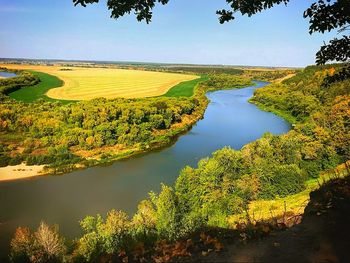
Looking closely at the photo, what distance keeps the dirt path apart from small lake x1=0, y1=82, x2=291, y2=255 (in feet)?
76.5

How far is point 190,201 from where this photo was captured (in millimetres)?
27031

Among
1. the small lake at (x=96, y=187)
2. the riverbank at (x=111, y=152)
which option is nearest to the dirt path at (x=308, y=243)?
the small lake at (x=96, y=187)

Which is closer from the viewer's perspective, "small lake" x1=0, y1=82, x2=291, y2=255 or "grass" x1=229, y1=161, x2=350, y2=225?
"grass" x1=229, y1=161, x2=350, y2=225

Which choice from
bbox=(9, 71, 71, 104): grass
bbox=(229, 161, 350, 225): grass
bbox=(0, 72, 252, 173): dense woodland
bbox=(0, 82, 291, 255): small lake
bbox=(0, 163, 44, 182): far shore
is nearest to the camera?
bbox=(229, 161, 350, 225): grass

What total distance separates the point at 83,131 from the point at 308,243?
50.4 m

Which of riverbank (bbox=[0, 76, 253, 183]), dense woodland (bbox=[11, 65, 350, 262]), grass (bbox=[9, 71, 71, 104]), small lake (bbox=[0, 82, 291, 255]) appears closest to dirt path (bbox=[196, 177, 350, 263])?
dense woodland (bbox=[11, 65, 350, 262])

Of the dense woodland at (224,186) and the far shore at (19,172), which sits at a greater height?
the dense woodland at (224,186)

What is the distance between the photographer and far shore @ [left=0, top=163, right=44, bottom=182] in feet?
134

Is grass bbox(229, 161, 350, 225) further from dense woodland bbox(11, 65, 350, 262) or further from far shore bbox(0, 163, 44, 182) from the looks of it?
far shore bbox(0, 163, 44, 182)

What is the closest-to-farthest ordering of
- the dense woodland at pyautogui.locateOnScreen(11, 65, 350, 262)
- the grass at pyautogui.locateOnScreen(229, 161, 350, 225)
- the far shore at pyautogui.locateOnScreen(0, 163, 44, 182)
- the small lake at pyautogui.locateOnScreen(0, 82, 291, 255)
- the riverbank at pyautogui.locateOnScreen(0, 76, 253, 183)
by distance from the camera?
the grass at pyautogui.locateOnScreen(229, 161, 350, 225), the dense woodland at pyautogui.locateOnScreen(11, 65, 350, 262), the small lake at pyautogui.locateOnScreen(0, 82, 291, 255), the far shore at pyautogui.locateOnScreen(0, 163, 44, 182), the riverbank at pyautogui.locateOnScreen(0, 76, 253, 183)

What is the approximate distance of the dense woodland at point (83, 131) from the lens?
47.7 m

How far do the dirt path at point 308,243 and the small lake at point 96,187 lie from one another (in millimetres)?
23323

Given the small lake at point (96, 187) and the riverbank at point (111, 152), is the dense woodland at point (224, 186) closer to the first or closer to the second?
the small lake at point (96, 187)

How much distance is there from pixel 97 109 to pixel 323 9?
56.8 metres
